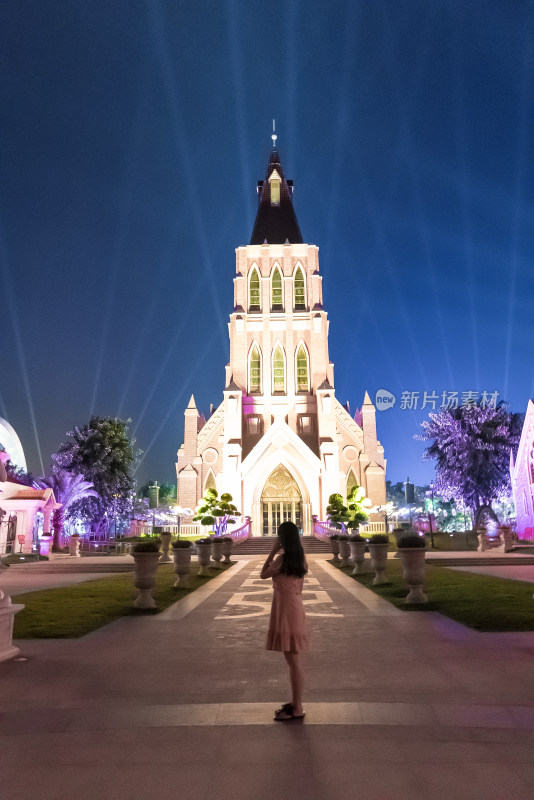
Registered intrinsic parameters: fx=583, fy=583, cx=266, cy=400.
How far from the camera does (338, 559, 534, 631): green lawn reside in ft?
34.3

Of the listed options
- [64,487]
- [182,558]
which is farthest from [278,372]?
[182,558]

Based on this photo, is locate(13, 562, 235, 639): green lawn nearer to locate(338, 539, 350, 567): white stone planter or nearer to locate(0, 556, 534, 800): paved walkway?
locate(0, 556, 534, 800): paved walkway

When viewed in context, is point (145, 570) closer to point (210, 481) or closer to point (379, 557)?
point (379, 557)

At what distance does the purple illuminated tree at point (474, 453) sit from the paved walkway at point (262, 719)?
40.8 meters

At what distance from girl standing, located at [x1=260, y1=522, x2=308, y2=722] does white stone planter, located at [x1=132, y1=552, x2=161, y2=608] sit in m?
7.46

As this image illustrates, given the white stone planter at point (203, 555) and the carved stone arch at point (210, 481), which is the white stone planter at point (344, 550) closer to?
the white stone planter at point (203, 555)

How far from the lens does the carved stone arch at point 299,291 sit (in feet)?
178

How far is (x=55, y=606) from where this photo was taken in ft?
43.2

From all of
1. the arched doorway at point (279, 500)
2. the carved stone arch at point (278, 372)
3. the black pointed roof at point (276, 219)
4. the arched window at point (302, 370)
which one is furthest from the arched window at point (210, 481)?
the black pointed roof at point (276, 219)

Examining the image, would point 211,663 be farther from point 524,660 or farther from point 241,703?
point 524,660

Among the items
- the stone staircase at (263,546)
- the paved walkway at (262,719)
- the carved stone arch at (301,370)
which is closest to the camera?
the paved walkway at (262,719)

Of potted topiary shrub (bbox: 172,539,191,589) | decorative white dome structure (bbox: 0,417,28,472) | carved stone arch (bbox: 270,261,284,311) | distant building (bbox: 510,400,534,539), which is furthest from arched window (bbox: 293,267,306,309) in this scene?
potted topiary shrub (bbox: 172,539,191,589)

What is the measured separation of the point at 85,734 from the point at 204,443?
4693 centimetres

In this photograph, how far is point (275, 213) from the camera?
60.4 meters
